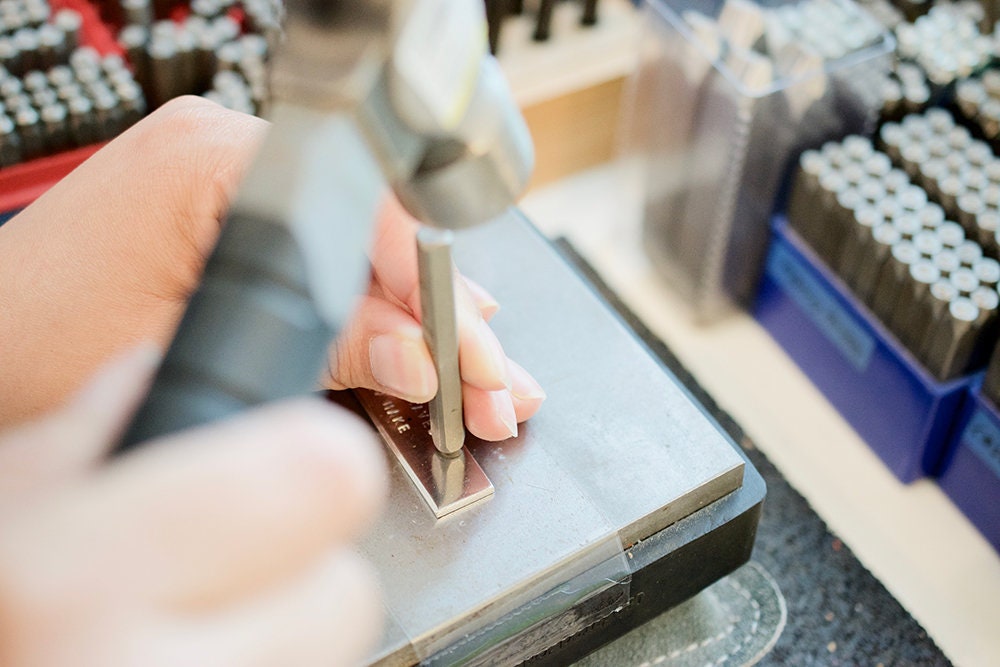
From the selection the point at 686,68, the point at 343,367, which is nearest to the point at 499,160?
the point at 343,367

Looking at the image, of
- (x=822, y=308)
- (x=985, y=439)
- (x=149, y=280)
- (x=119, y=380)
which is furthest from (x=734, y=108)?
(x=119, y=380)

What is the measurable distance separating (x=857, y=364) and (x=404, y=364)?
379 millimetres

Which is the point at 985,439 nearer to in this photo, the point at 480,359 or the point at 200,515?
the point at 480,359

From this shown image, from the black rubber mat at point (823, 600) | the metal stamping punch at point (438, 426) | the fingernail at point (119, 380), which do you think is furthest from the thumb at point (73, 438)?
the black rubber mat at point (823, 600)

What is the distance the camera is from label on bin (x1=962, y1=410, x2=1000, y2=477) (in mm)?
629

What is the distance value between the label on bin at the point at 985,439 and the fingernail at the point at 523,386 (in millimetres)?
295

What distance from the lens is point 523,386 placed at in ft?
1.67

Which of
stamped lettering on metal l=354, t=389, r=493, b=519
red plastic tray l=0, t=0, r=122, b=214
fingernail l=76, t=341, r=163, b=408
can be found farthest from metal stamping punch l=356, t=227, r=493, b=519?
red plastic tray l=0, t=0, r=122, b=214

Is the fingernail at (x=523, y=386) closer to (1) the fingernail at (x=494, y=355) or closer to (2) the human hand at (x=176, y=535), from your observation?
(1) the fingernail at (x=494, y=355)

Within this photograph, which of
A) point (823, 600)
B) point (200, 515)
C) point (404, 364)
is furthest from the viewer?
point (823, 600)

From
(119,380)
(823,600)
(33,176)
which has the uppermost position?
(119,380)

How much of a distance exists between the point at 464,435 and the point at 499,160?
0.21 m

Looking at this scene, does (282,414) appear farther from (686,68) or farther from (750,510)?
(686,68)

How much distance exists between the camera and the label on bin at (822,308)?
2.29ft
